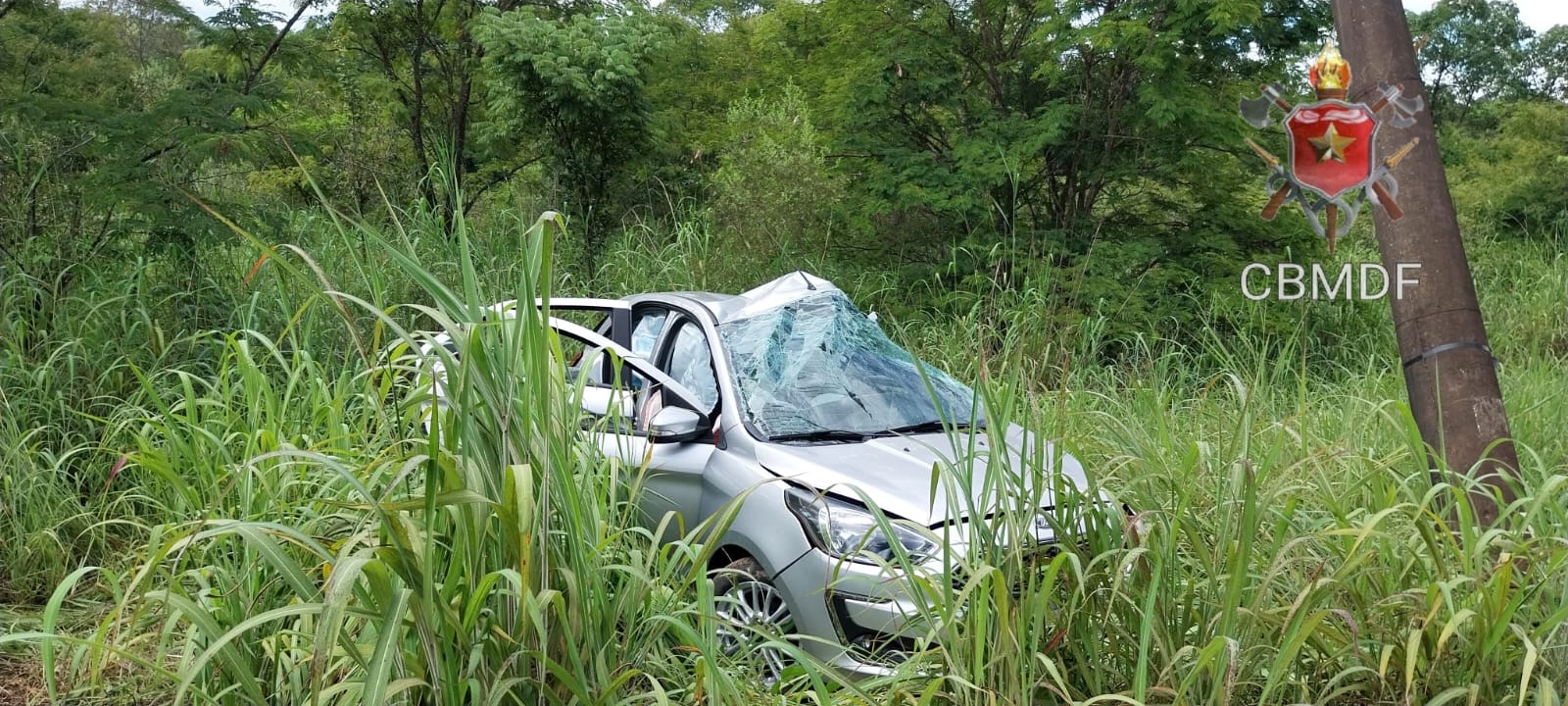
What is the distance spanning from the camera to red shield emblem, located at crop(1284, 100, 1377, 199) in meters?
4.43

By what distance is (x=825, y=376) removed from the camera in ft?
15.4

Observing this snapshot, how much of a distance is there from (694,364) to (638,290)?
4.98 meters

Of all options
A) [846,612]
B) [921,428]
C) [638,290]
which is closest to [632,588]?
[846,612]

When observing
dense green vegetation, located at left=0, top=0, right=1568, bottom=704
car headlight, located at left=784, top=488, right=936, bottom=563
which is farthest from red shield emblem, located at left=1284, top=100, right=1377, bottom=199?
car headlight, located at left=784, top=488, right=936, bottom=563

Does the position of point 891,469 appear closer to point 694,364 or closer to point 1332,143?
point 694,364

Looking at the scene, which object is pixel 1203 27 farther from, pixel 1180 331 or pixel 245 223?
pixel 245 223

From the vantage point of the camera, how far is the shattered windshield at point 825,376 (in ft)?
14.6

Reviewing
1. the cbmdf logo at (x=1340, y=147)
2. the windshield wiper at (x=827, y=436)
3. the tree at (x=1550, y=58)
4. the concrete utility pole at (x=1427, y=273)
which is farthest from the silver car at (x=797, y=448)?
the tree at (x=1550, y=58)

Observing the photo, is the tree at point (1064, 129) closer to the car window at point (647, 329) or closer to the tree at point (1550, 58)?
the car window at point (647, 329)

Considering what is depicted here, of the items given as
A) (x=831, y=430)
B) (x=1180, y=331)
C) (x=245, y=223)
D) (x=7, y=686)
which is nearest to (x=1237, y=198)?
(x=1180, y=331)

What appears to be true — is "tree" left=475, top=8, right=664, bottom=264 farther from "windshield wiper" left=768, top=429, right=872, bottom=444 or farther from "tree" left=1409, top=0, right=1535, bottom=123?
"tree" left=1409, top=0, right=1535, bottom=123

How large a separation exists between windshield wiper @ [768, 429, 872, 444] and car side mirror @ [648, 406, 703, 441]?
0.32 m

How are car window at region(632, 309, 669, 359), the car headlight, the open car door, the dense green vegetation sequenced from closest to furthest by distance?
the dense green vegetation, the car headlight, the open car door, car window at region(632, 309, 669, 359)

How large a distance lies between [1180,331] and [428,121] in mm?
9458
